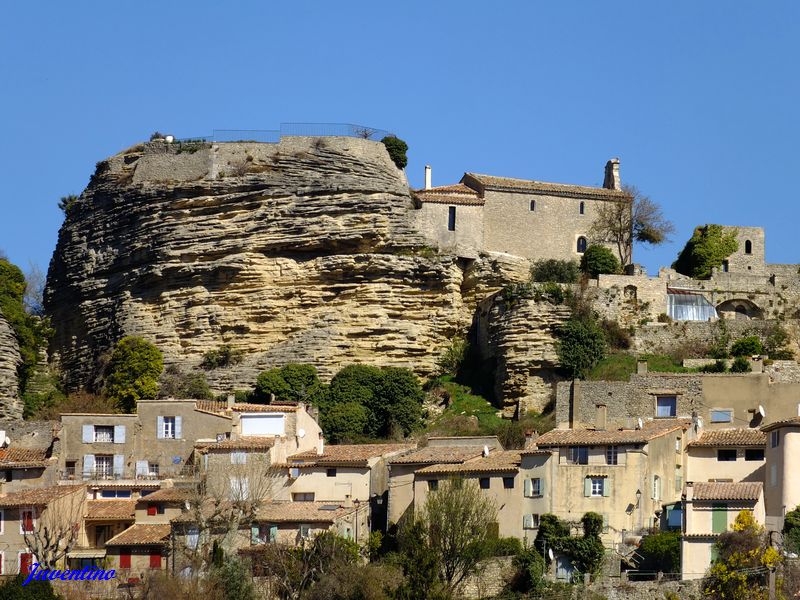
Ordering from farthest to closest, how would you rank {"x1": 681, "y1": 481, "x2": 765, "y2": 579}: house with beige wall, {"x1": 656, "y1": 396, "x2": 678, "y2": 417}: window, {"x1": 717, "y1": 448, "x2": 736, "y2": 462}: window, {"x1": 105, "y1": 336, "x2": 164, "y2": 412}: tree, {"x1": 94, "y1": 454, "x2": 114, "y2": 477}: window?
{"x1": 105, "y1": 336, "x2": 164, "y2": 412}: tree < {"x1": 656, "y1": 396, "x2": 678, "y2": 417}: window < {"x1": 94, "y1": 454, "x2": 114, "y2": 477}: window < {"x1": 717, "y1": 448, "x2": 736, "y2": 462}: window < {"x1": 681, "y1": 481, "x2": 765, "y2": 579}: house with beige wall

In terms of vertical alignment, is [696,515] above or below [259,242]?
below

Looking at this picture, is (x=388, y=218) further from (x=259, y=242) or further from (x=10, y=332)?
(x=10, y=332)

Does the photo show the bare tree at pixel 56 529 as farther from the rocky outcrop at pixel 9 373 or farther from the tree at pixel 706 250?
the tree at pixel 706 250

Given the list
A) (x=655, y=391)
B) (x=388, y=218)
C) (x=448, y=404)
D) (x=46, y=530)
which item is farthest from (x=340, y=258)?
(x=46, y=530)

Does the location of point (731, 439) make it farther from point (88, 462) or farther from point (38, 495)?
point (38, 495)

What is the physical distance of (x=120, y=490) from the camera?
67.7m

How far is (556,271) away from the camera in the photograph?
8469 cm

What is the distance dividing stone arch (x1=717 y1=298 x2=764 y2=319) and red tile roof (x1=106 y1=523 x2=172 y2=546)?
29.8 meters

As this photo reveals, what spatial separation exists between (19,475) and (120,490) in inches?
123

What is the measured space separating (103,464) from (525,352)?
17.9 m

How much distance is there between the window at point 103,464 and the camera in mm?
68875

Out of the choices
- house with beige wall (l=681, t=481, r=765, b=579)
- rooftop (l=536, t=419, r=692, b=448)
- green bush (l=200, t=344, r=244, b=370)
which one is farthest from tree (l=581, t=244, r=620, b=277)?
house with beige wall (l=681, t=481, r=765, b=579)

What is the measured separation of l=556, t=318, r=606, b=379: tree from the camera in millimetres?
79438

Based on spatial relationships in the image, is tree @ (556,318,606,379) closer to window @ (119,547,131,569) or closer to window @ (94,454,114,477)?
window @ (94,454,114,477)
